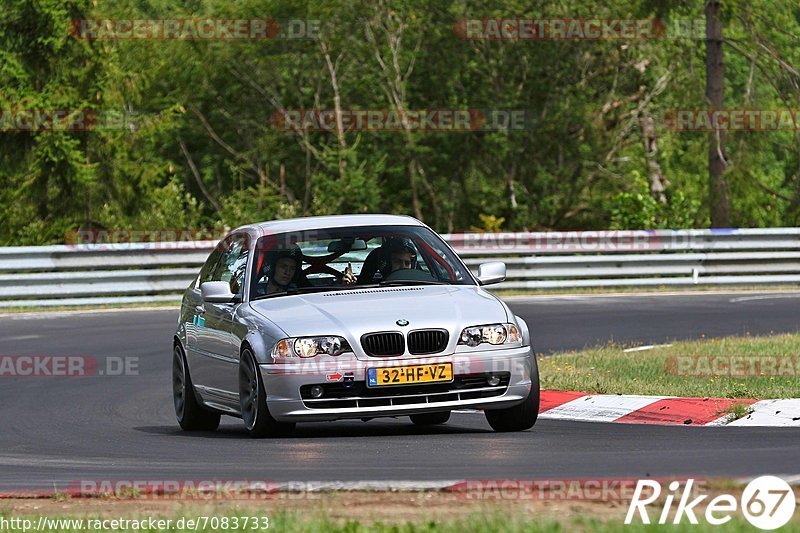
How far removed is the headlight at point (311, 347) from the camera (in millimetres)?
10344

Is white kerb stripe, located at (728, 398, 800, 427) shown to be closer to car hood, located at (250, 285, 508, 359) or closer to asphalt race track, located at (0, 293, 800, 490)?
asphalt race track, located at (0, 293, 800, 490)

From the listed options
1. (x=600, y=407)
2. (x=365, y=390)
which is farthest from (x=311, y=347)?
(x=600, y=407)

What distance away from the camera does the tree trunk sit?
29.9 meters

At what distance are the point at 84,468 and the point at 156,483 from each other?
124cm

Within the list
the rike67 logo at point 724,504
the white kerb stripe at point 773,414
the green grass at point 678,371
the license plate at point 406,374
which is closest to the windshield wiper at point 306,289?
the license plate at point 406,374

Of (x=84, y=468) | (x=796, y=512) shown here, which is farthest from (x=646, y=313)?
(x=796, y=512)

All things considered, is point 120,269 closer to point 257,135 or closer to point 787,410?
point 787,410

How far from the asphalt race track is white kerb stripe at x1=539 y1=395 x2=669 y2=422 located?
1.58ft

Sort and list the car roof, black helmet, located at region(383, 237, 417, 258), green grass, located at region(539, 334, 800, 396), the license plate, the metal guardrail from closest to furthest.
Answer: the license plate
black helmet, located at region(383, 237, 417, 258)
the car roof
green grass, located at region(539, 334, 800, 396)
the metal guardrail

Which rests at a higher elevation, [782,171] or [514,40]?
[514,40]

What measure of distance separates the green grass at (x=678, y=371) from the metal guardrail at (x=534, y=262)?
8.94 m

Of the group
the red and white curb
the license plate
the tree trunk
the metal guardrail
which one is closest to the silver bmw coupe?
the license plate

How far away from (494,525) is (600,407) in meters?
5.79

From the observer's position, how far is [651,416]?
11633 millimetres
